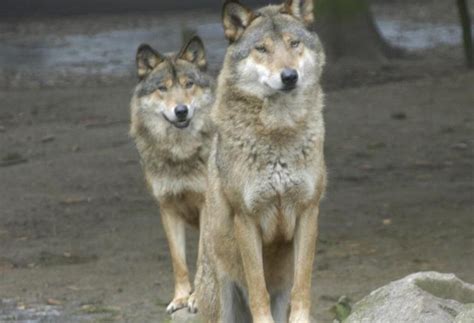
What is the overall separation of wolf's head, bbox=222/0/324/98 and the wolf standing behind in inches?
93.0

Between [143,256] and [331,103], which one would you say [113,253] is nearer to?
[143,256]

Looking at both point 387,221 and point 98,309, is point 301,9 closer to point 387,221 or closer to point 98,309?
point 98,309

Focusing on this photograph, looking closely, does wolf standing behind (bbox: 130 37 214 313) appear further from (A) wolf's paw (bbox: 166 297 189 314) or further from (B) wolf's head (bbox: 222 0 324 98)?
(B) wolf's head (bbox: 222 0 324 98)

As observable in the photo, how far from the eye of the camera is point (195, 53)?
1039 centimetres

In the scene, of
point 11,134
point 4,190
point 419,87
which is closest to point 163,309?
point 4,190

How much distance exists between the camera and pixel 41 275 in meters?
11.4

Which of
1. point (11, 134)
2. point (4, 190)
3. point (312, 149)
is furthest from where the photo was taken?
point (11, 134)

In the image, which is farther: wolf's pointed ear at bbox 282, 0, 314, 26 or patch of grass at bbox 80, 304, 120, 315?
patch of grass at bbox 80, 304, 120, 315

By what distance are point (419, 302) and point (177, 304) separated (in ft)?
10.2

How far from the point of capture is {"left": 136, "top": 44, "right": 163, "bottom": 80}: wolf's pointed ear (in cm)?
1030

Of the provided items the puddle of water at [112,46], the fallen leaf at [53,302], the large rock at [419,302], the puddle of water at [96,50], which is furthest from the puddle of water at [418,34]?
the large rock at [419,302]

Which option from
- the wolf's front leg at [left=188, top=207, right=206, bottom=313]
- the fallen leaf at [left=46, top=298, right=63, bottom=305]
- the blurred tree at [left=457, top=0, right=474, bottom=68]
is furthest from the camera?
the blurred tree at [left=457, top=0, right=474, bottom=68]

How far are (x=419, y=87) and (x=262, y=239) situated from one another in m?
10.1

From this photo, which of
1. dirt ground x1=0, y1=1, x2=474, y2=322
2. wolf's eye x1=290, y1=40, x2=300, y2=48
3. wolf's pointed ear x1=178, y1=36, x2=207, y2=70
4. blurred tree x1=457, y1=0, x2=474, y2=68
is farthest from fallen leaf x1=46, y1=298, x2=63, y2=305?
blurred tree x1=457, y1=0, x2=474, y2=68
